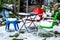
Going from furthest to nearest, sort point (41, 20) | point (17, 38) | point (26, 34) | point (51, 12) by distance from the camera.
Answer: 1. point (51, 12)
2. point (41, 20)
3. point (26, 34)
4. point (17, 38)

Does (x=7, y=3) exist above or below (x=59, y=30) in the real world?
above

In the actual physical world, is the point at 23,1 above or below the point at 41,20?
above

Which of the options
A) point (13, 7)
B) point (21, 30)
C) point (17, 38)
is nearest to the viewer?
point (17, 38)

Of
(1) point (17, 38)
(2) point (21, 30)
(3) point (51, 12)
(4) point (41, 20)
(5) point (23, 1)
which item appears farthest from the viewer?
(5) point (23, 1)

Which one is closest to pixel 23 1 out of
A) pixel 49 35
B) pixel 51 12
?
pixel 51 12

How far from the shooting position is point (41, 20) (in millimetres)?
8242

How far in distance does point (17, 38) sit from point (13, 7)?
4779 millimetres

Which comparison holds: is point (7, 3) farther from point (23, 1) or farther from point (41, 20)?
point (41, 20)

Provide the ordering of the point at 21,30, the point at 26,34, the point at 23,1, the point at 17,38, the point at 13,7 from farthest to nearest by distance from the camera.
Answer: the point at 23,1
the point at 13,7
the point at 21,30
the point at 26,34
the point at 17,38

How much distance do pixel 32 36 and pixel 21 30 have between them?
820 millimetres

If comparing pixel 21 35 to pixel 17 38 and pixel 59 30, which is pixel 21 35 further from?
pixel 59 30

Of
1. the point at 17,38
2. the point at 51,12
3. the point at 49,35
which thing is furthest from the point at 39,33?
the point at 51,12

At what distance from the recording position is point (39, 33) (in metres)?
5.82

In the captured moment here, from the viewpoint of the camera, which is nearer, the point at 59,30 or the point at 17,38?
the point at 17,38
